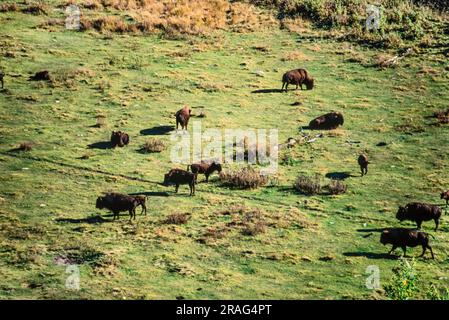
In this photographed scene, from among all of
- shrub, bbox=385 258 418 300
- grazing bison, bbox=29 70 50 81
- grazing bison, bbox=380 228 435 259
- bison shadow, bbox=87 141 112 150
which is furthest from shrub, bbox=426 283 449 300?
grazing bison, bbox=29 70 50 81

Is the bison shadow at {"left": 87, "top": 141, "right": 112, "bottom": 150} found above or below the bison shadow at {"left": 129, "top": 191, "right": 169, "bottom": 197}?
above

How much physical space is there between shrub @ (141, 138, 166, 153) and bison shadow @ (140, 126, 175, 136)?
1.53 meters

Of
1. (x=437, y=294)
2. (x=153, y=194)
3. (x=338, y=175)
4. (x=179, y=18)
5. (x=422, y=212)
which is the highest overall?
(x=179, y=18)

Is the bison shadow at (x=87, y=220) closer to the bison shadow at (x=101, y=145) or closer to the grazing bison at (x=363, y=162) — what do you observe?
the bison shadow at (x=101, y=145)

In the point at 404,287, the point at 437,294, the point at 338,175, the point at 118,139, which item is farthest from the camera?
the point at 118,139

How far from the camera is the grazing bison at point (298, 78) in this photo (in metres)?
42.0

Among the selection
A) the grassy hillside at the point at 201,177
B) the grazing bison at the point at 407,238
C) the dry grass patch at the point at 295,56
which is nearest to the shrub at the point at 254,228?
the grassy hillside at the point at 201,177

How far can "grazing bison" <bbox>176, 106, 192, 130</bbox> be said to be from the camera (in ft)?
118

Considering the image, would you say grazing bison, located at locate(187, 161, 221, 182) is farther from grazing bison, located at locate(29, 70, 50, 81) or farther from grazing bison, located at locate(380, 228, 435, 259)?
grazing bison, located at locate(29, 70, 50, 81)

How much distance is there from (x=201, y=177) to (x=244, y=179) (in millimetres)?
2165

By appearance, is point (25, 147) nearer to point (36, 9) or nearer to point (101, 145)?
point (101, 145)

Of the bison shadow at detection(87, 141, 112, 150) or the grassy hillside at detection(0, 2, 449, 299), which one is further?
the bison shadow at detection(87, 141, 112, 150)

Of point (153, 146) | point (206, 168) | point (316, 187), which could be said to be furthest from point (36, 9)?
point (316, 187)

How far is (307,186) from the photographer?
30.1m
